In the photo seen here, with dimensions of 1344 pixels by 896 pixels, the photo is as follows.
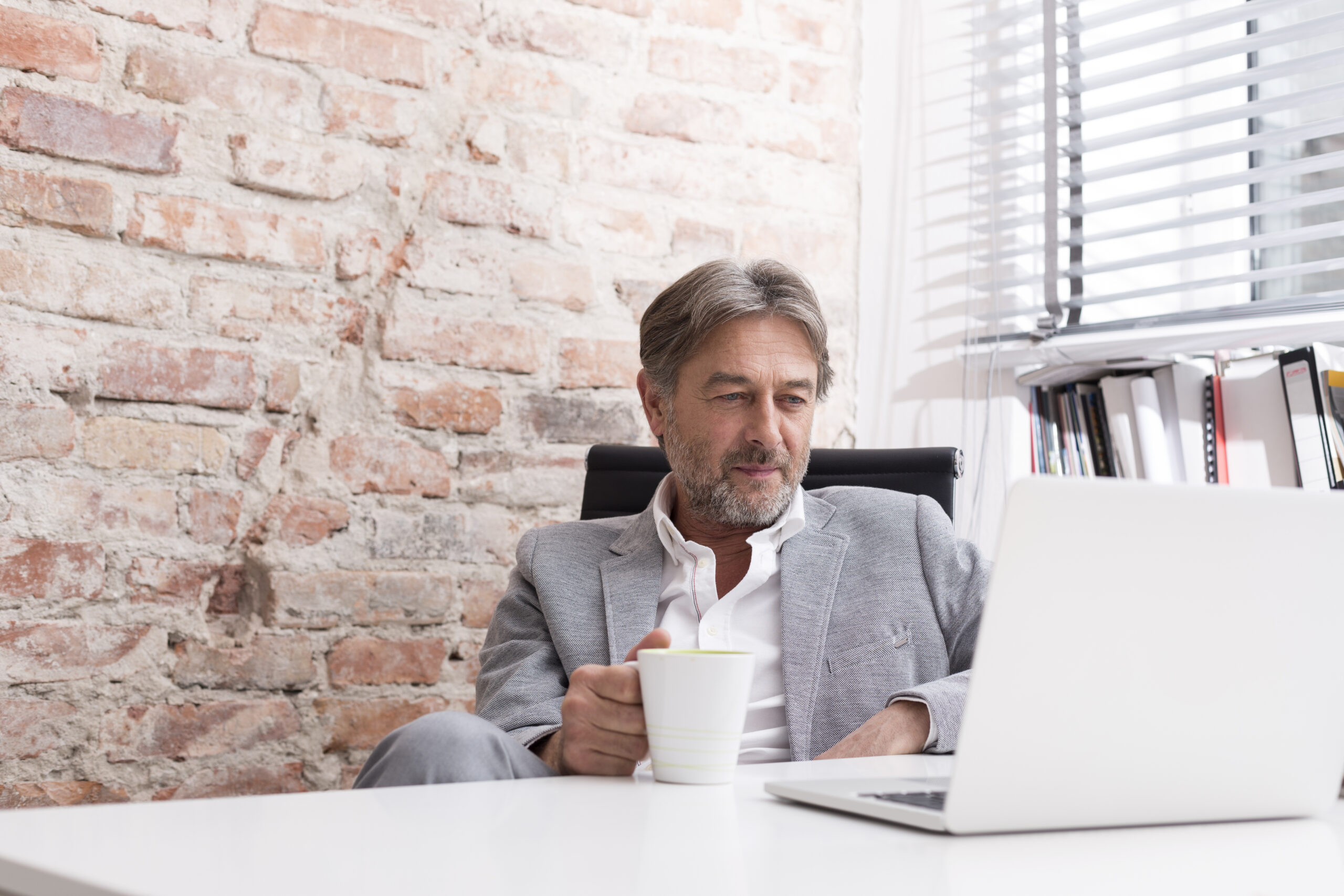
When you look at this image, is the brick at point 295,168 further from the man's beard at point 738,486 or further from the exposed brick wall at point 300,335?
the man's beard at point 738,486

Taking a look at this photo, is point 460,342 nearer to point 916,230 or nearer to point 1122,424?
point 916,230

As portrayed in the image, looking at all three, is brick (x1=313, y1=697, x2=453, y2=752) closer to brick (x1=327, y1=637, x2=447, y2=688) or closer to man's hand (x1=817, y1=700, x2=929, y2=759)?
brick (x1=327, y1=637, x2=447, y2=688)

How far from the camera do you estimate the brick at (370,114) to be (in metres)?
1.76

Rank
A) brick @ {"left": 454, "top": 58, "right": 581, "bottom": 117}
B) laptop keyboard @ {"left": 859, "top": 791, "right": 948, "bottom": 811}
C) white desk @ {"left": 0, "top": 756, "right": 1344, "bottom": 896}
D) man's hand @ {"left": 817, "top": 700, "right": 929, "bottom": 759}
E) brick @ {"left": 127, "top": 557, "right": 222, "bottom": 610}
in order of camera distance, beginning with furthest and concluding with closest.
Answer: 1. brick @ {"left": 454, "top": 58, "right": 581, "bottom": 117}
2. brick @ {"left": 127, "top": 557, "right": 222, "bottom": 610}
3. man's hand @ {"left": 817, "top": 700, "right": 929, "bottom": 759}
4. laptop keyboard @ {"left": 859, "top": 791, "right": 948, "bottom": 811}
5. white desk @ {"left": 0, "top": 756, "right": 1344, "bottom": 896}

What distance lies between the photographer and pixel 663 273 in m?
2.04

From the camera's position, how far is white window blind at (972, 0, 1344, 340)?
193 cm

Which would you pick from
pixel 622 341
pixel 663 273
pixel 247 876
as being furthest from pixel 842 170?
pixel 247 876

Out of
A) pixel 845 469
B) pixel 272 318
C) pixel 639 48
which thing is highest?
pixel 639 48

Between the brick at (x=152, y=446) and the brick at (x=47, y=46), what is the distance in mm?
503

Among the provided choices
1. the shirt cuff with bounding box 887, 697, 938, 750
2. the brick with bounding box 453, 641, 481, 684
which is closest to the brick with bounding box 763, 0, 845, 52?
the brick with bounding box 453, 641, 481, 684

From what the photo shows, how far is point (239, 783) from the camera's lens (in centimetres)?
162

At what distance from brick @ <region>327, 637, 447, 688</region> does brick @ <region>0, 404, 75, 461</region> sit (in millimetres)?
494

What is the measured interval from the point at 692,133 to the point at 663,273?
11.3 inches

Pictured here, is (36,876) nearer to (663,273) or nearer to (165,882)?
(165,882)
